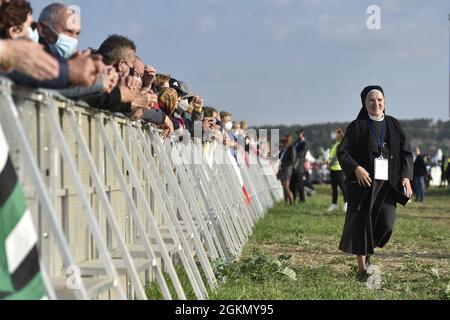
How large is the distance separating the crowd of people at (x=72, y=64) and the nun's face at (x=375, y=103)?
7.09 ft

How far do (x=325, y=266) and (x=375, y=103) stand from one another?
200 cm

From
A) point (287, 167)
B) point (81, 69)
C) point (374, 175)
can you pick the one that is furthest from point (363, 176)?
point (287, 167)

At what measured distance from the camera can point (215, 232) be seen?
35.4 feet

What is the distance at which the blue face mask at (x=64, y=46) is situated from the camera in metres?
6.12

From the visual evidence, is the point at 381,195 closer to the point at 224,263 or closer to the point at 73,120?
the point at 224,263

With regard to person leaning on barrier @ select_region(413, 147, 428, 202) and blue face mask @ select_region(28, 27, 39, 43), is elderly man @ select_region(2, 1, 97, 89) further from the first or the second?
person leaning on barrier @ select_region(413, 147, 428, 202)

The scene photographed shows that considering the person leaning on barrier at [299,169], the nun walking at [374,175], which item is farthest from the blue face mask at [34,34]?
the person leaning on barrier at [299,169]

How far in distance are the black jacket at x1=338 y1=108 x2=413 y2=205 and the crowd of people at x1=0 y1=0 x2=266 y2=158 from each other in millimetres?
2063

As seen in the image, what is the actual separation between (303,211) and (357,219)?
1269 centimetres

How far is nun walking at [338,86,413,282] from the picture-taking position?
1031 centimetres

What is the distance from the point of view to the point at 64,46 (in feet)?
20.1

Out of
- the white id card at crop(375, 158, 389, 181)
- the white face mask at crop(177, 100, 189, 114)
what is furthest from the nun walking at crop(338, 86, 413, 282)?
the white face mask at crop(177, 100, 189, 114)

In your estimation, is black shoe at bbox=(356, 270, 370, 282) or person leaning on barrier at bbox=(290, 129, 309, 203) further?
person leaning on barrier at bbox=(290, 129, 309, 203)
